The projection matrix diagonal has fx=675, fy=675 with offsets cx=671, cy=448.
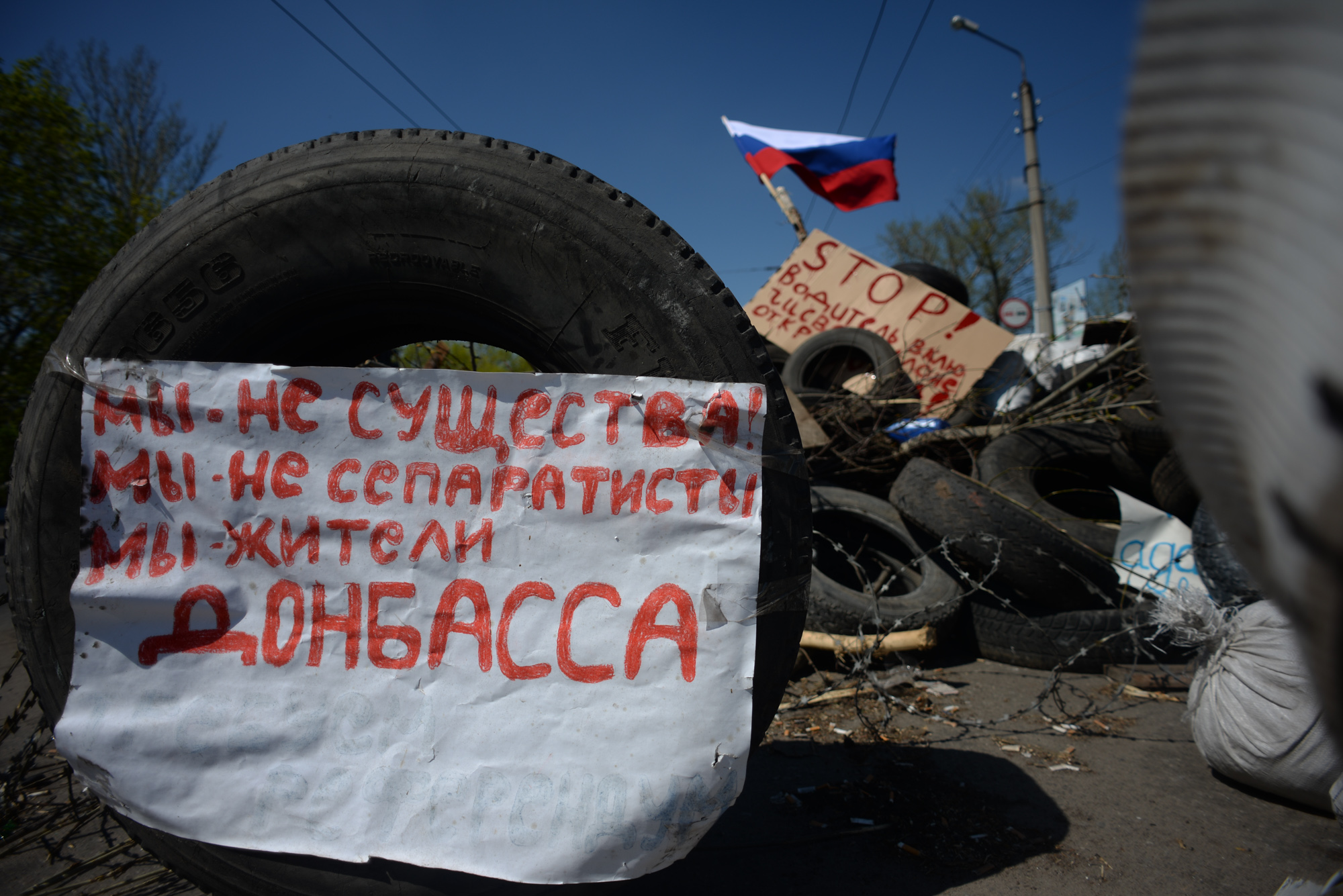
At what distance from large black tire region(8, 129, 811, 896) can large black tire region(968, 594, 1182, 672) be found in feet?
7.46

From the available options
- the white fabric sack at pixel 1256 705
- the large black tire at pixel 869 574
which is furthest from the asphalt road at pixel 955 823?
the large black tire at pixel 869 574

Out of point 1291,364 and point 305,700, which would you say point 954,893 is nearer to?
point 305,700

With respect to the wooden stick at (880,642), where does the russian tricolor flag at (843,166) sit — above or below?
above

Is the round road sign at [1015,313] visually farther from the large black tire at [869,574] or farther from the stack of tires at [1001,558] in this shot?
the large black tire at [869,574]

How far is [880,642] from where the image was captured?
2.95 metres

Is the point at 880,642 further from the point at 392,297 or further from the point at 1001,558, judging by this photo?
the point at 392,297

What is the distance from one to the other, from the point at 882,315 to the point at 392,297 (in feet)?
16.8

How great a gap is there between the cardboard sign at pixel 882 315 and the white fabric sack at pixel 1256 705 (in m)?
2.78

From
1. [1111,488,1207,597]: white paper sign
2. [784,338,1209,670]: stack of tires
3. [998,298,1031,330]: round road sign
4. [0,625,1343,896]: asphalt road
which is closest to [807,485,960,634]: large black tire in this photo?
[784,338,1209,670]: stack of tires

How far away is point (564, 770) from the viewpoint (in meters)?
1.25

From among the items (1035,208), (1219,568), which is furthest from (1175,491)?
(1035,208)

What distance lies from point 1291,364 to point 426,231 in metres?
1.33

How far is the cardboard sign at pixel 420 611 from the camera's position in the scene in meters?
1.25

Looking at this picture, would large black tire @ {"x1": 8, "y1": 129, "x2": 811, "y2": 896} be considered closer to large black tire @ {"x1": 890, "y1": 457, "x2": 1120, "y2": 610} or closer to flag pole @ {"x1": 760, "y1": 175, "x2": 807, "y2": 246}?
large black tire @ {"x1": 890, "y1": 457, "x2": 1120, "y2": 610}
